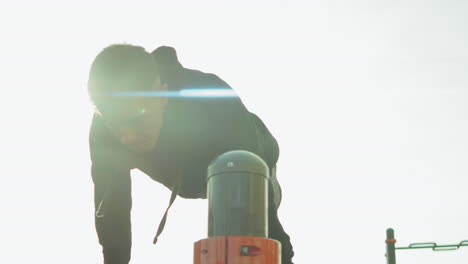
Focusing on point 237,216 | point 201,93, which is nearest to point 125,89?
point 201,93

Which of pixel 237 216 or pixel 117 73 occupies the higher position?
pixel 117 73

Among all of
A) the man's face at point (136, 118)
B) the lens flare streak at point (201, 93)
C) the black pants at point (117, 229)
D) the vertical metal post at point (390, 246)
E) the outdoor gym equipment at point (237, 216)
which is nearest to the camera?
the outdoor gym equipment at point (237, 216)

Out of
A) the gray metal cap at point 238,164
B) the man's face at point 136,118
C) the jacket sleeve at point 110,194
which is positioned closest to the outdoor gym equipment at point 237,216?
the gray metal cap at point 238,164

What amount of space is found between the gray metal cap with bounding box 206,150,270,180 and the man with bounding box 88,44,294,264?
1.39 feet

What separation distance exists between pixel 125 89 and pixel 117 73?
3.5 inches

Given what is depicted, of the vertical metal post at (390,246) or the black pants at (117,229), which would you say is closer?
the black pants at (117,229)

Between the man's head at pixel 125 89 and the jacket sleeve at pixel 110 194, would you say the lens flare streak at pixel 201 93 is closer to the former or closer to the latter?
the man's head at pixel 125 89

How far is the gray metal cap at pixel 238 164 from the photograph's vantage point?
2.14m

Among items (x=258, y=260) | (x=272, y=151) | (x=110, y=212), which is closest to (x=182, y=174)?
(x=110, y=212)

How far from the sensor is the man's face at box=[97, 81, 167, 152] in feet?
8.73

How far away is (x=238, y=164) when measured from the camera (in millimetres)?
2146

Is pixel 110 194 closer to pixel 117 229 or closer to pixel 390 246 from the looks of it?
pixel 117 229

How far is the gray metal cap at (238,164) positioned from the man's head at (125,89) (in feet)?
2.05

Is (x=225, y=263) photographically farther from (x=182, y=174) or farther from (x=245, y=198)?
(x=182, y=174)
